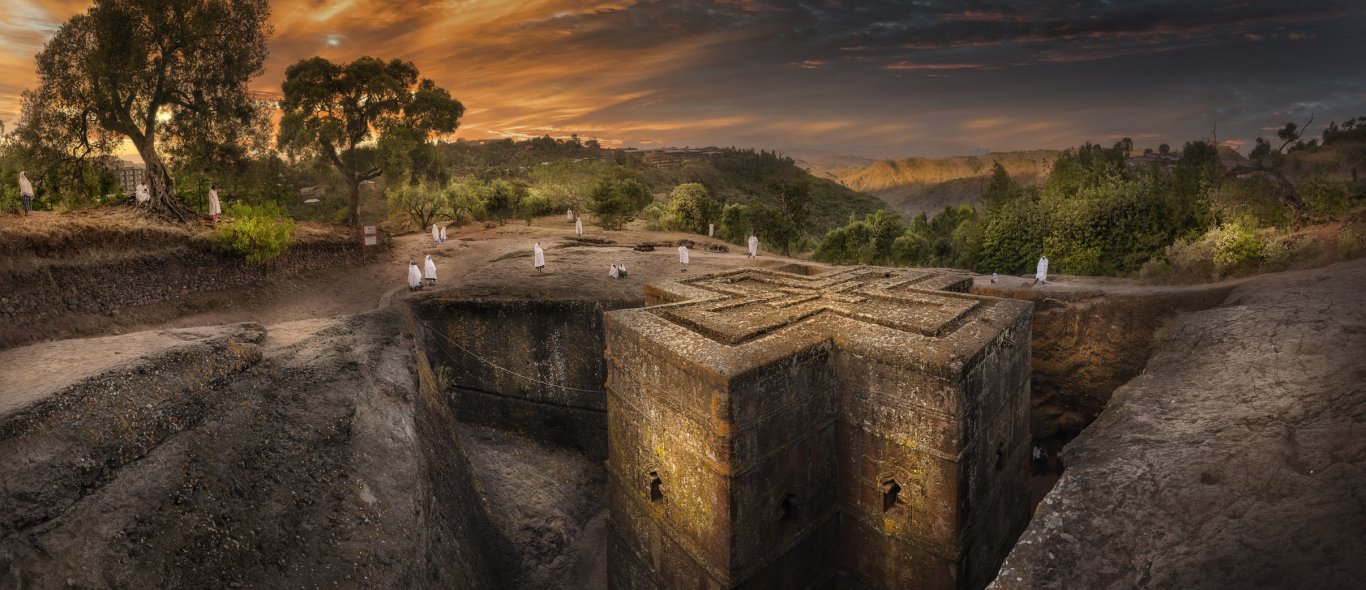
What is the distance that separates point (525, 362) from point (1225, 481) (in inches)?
514

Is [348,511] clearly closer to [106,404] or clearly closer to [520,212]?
[106,404]

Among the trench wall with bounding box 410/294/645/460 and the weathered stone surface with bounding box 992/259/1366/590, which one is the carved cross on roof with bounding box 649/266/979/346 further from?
the trench wall with bounding box 410/294/645/460

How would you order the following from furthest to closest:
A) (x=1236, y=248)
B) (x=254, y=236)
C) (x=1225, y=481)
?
(x=1236, y=248)
(x=254, y=236)
(x=1225, y=481)

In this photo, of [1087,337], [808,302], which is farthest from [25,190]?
[1087,337]

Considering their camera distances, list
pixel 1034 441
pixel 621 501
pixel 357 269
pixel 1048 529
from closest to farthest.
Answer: pixel 1048 529 → pixel 621 501 → pixel 1034 441 → pixel 357 269

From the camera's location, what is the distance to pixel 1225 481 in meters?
5.31

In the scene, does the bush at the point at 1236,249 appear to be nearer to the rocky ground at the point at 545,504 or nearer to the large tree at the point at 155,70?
the rocky ground at the point at 545,504

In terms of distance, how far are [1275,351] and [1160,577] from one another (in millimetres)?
6124

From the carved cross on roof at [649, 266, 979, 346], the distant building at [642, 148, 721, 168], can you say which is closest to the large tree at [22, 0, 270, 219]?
the carved cross on roof at [649, 266, 979, 346]

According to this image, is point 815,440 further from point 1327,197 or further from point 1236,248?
point 1327,197

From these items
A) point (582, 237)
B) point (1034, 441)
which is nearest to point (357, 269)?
point (582, 237)

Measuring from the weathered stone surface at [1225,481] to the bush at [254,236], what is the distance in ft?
51.9

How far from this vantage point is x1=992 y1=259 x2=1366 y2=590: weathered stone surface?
4254mm

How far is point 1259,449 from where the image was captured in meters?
5.65
